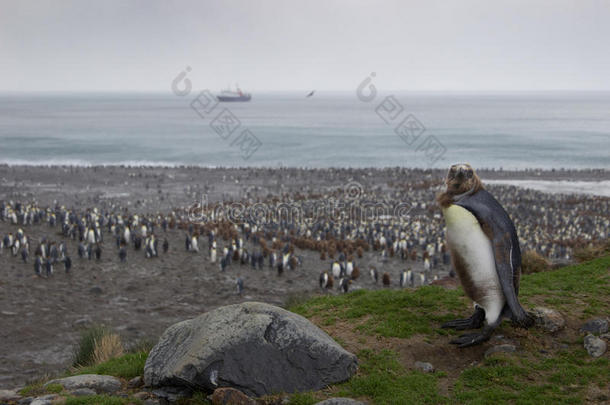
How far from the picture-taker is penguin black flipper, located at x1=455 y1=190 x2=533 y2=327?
6.66 metres

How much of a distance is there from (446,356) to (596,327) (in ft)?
7.37

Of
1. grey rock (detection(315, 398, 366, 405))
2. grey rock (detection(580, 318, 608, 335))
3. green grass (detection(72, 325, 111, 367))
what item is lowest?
green grass (detection(72, 325, 111, 367))

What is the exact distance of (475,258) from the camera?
6750mm

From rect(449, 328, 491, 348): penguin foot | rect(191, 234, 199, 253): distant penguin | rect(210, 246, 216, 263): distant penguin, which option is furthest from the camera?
rect(191, 234, 199, 253): distant penguin

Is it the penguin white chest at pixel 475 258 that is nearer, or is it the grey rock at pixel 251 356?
the grey rock at pixel 251 356

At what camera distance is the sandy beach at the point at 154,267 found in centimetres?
1372

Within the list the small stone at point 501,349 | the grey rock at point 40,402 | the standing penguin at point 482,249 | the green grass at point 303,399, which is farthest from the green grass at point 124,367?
the small stone at point 501,349

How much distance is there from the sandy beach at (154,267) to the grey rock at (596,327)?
9.54 meters

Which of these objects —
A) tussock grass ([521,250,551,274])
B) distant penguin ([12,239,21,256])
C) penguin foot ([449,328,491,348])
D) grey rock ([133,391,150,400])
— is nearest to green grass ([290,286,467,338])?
penguin foot ([449,328,491,348])

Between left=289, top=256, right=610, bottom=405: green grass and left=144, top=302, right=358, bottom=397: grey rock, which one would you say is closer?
left=144, top=302, right=358, bottom=397: grey rock

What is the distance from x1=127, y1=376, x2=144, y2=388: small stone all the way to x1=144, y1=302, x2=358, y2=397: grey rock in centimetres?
21

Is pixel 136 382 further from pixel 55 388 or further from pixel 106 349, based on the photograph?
pixel 106 349

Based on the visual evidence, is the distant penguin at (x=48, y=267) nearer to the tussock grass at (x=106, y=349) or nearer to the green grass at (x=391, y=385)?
the tussock grass at (x=106, y=349)

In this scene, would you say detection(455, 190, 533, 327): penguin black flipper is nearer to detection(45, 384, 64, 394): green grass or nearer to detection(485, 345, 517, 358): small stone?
detection(485, 345, 517, 358): small stone
